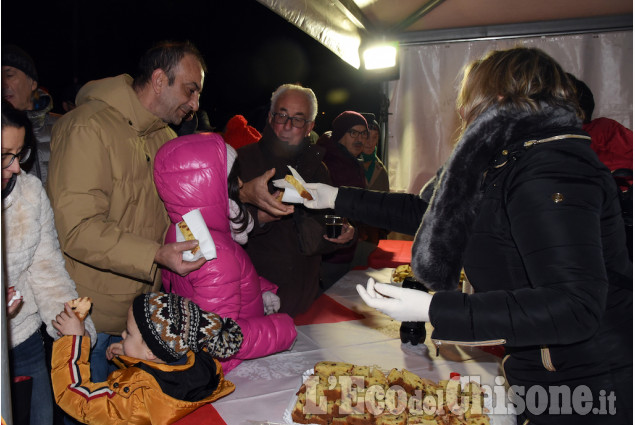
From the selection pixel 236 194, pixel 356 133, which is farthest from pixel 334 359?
pixel 356 133

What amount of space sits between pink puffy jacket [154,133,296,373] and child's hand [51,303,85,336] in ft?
1.43

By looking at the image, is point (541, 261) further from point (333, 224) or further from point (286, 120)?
point (286, 120)

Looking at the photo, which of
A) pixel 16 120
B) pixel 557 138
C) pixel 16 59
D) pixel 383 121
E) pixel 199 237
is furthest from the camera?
pixel 383 121

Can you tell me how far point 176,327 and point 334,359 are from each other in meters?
0.74

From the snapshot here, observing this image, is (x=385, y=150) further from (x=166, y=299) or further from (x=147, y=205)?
(x=166, y=299)

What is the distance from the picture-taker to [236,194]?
2.15 m

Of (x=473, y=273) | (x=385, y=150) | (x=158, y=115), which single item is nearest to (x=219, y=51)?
(x=385, y=150)

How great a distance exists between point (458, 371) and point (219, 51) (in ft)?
60.7

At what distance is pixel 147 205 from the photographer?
2018 mm

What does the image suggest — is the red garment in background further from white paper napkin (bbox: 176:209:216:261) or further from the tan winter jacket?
the tan winter jacket

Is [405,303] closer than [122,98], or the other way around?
[405,303]

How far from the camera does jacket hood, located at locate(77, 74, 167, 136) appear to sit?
1.97 m

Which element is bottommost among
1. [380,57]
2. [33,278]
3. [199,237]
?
[33,278]

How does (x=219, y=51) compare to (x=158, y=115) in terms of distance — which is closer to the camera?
(x=158, y=115)
